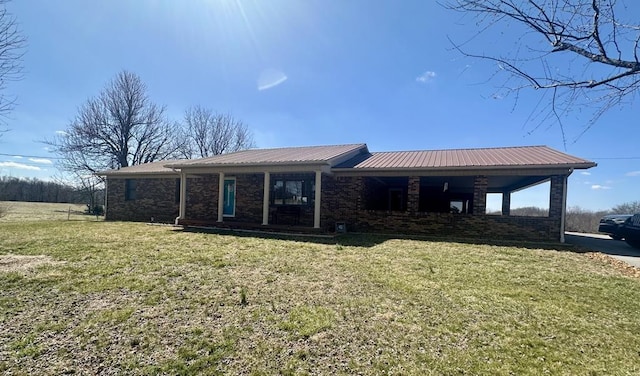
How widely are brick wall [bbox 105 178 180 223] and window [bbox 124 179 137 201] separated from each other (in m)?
0.14

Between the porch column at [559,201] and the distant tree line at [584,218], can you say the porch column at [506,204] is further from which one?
the porch column at [559,201]

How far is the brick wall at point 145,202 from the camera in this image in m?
16.3

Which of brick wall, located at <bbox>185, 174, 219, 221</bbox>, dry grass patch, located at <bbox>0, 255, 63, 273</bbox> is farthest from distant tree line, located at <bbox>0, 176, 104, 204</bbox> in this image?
dry grass patch, located at <bbox>0, 255, 63, 273</bbox>

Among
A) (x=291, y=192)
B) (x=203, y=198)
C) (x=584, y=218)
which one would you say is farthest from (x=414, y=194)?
(x=584, y=218)

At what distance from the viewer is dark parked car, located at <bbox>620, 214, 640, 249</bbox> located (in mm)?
10156

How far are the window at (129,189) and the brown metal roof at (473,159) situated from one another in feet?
42.6

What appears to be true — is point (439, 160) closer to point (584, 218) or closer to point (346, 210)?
point (346, 210)

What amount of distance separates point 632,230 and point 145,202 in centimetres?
2182

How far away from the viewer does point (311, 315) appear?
380cm

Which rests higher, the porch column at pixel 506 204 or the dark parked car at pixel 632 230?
the porch column at pixel 506 204

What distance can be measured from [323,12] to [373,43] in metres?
1.99

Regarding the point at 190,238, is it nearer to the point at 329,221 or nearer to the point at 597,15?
the point at 329,221

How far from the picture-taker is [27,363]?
8.87 feet

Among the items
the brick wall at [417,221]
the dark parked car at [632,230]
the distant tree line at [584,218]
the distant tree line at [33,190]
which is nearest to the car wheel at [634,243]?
the dark parked car at [632,230]
